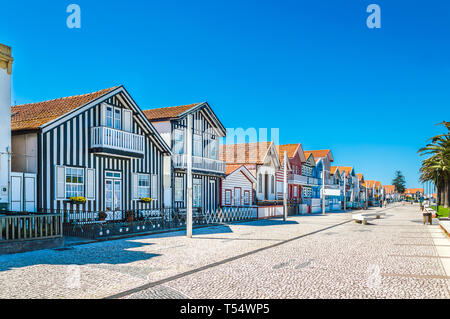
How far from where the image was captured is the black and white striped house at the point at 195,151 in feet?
85.6

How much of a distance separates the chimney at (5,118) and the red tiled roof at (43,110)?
3.75 ft

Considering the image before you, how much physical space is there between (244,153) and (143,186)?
19.3m

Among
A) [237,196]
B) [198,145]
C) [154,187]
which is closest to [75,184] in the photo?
[154,187]

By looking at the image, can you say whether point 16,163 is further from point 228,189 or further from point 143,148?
point 228,189

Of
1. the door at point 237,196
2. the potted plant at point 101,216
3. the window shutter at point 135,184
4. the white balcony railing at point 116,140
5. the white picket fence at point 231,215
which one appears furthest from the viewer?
the door at point 237,196

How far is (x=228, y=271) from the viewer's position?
962cm

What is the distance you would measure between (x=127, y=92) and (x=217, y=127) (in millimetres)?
10296

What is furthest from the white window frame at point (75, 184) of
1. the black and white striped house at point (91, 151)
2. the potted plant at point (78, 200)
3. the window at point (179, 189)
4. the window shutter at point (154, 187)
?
the window at point (179, 189)

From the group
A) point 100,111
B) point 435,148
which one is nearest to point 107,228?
point 100,111

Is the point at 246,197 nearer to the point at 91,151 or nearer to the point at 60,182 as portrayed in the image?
the point at 91,151

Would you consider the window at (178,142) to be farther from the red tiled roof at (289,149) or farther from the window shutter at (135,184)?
the red tiled roof at (289,149)

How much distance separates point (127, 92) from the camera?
2189 centimetres

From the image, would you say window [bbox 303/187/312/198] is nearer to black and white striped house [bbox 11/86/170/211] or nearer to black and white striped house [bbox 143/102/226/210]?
black and white striped house [bbox 143/102/226/210]
